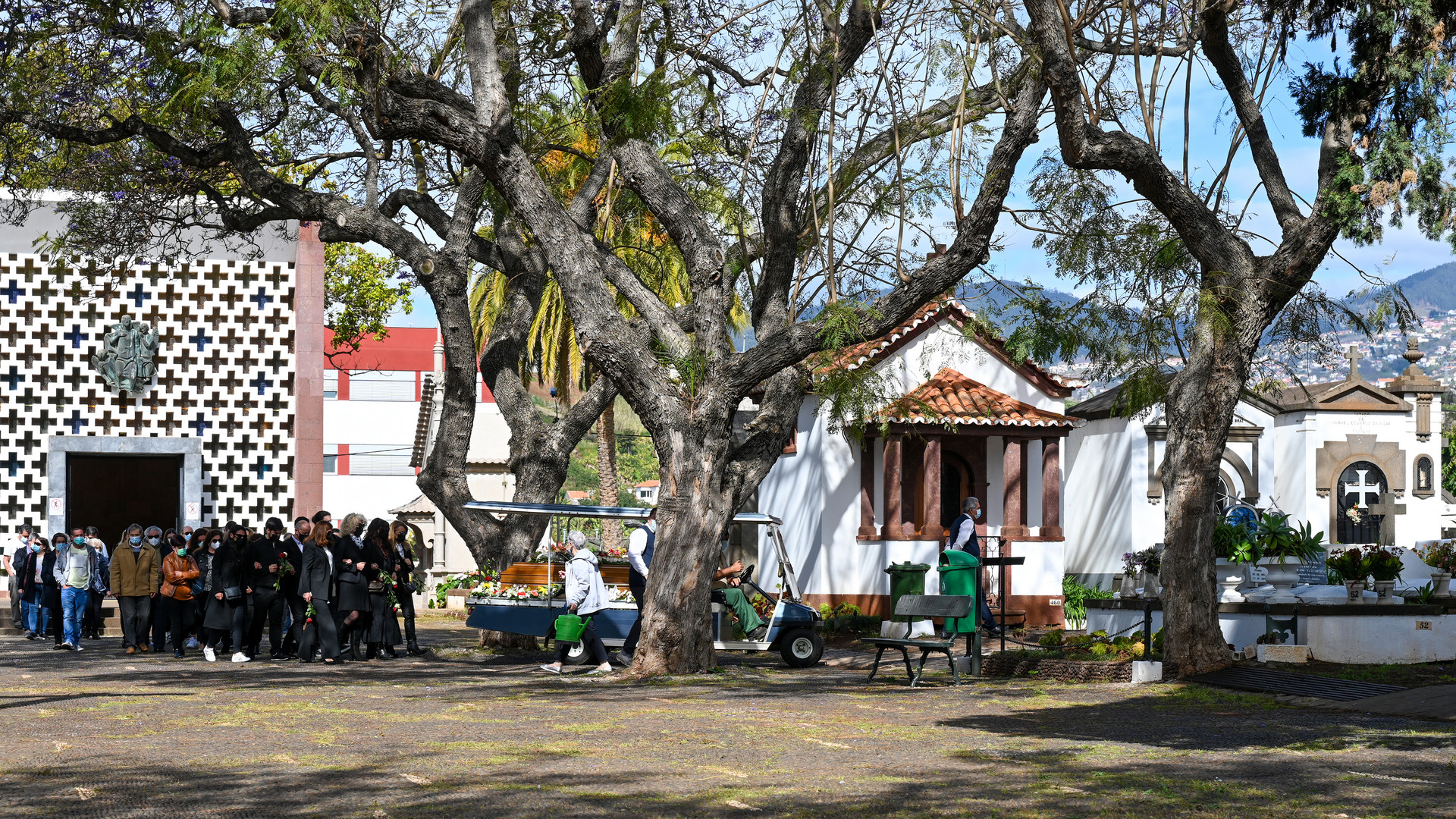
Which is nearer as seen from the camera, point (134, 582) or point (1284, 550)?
point (1284, 550)

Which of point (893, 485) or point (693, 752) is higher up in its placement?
point (893, 485)

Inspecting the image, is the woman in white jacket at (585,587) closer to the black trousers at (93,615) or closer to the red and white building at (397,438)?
the black trousers at (93,615)

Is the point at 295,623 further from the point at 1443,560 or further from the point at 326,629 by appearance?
the point at 1443,560

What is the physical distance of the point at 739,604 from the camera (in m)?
18.3

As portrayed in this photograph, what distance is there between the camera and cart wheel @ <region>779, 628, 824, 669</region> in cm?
1828

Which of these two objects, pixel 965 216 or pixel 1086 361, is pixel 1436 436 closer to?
pixel 1086 361

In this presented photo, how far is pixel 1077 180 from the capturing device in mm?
17172

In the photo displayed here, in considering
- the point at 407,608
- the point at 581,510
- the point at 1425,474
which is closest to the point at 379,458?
the point at 1425,474

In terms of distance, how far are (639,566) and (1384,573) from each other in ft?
26.6

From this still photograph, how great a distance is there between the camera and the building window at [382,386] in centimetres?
8219

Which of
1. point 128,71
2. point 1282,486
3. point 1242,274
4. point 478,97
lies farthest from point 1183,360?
point 1282,486

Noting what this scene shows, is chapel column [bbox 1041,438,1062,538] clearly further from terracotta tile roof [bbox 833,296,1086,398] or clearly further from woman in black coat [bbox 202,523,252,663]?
woman in black coat [bbox 202,523,252,663]

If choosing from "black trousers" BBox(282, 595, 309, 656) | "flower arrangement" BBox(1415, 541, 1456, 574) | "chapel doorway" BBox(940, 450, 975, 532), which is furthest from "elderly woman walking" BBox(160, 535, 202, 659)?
"flower arrangement" BBox(1415, 541, 1456, 574)

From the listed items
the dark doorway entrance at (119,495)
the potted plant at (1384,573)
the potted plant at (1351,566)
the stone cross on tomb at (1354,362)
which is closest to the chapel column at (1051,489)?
the potted plant at (1351,566)
